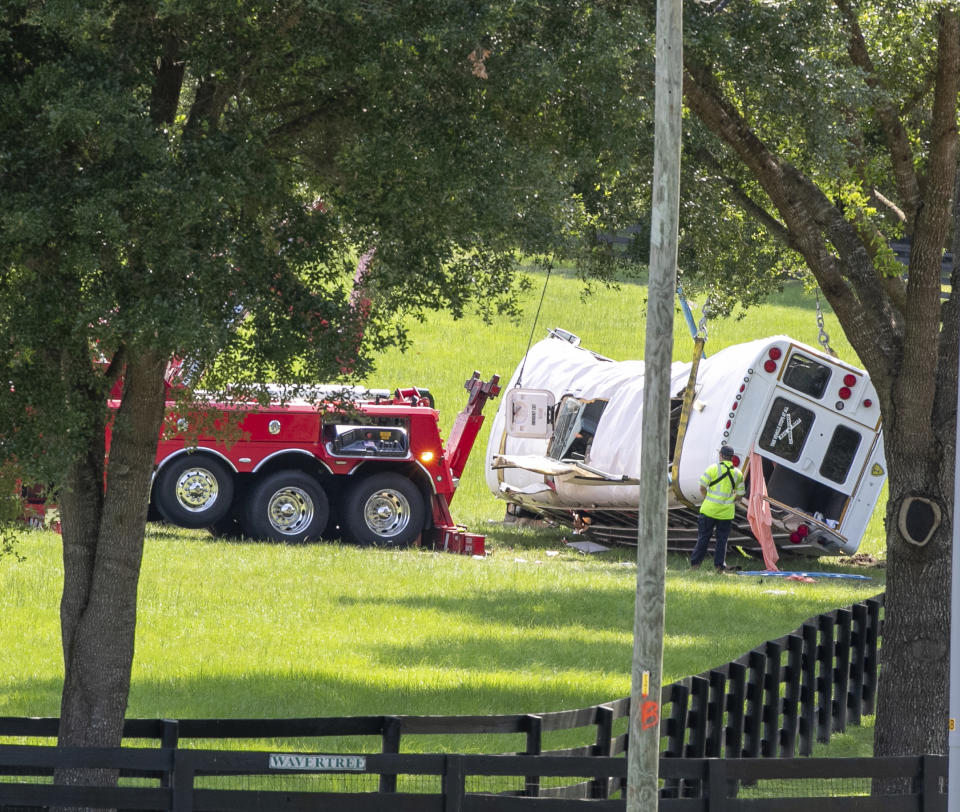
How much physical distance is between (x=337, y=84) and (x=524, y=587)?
10458mm

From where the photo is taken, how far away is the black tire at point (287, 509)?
20750mm

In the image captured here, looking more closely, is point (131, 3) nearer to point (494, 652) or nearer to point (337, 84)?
point (337, 84)

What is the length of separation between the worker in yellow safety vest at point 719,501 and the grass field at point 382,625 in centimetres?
90

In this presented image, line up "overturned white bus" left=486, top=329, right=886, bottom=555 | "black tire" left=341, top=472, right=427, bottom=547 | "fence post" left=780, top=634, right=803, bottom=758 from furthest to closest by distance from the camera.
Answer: "black tire" left=341, top=472, right=427, bottom=547 → "overturned white bus" left=486, top=329, right=886, bottom=555 → "fence post" left=780, top=634, right=803, bottom=758

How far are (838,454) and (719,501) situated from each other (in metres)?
2.36

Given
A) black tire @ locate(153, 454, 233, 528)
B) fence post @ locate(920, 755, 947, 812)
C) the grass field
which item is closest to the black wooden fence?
the grass field

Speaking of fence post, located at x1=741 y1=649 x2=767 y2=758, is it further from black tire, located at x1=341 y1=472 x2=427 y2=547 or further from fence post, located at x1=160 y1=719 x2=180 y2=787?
black tire, located at x1=341 y1=472 x2=427 y2=547

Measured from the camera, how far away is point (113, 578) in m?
8.58

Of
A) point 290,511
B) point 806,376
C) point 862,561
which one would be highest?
point 806,376

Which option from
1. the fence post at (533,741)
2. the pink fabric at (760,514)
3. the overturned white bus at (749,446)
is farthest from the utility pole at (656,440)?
the pink fabric at (760,514)

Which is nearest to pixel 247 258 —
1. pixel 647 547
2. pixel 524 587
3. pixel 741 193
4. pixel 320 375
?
pixel 320 375

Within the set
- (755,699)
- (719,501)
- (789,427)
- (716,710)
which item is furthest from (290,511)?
(716,710)

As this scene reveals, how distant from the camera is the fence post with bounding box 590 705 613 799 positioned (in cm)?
826

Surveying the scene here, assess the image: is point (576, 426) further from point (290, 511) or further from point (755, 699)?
point (755, 699)
